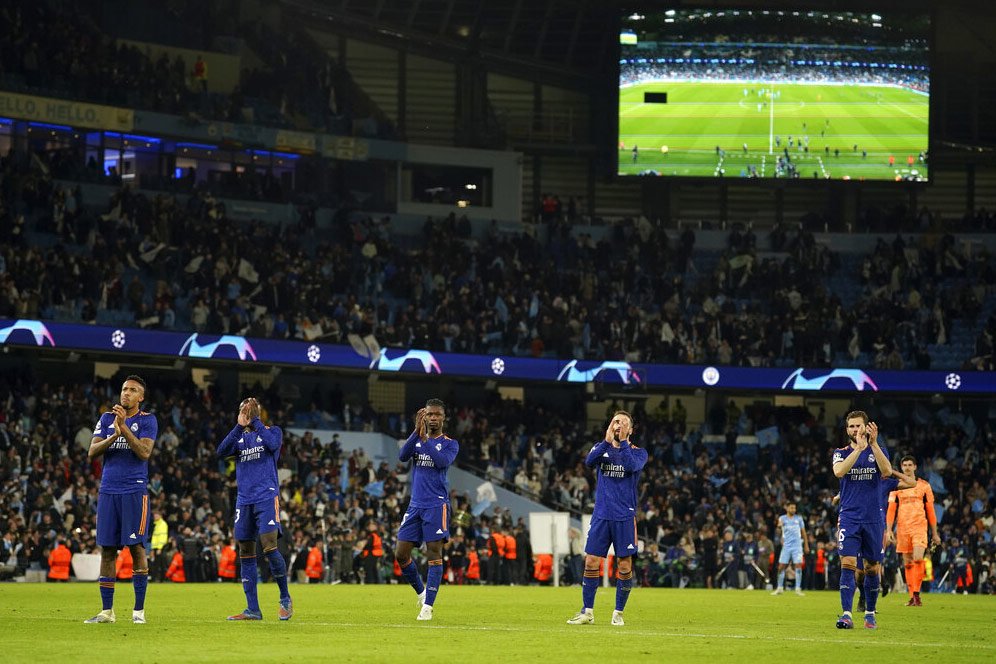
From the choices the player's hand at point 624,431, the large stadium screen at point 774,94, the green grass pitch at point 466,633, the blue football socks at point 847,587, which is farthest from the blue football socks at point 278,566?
the large stadium screen at point 774,94

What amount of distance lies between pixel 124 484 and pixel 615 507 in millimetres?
5657

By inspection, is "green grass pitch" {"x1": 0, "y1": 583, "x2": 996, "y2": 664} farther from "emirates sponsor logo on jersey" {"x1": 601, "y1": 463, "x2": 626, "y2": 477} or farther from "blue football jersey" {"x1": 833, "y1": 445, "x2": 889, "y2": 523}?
"emirates sponsor logo on jersey" {"x1": 601, "y1": 463, "x2": 626, "y2": 477}

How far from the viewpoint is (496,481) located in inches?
1884

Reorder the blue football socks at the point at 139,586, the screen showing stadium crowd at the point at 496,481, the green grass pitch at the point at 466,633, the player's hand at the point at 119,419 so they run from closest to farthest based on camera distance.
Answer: the green grass pitch at the point at 466,633
the player's hand at the point at 119,419
the blue football socks at the point at 139,586
the screen showing stadium crowd at the point at 496,481

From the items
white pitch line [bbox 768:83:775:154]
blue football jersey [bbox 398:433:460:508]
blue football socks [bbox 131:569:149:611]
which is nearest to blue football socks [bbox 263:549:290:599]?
blue football socks [bbox 131:569:149:611]

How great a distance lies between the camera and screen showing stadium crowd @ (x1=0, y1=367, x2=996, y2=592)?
37719 mm

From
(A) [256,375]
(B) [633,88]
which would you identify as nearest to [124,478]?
(A) [256,375]

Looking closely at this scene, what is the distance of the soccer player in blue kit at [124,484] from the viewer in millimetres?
16500

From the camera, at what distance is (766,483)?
159 feet

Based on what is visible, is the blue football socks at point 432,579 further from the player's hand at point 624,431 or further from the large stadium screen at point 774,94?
the large stadium screen at point 774,94

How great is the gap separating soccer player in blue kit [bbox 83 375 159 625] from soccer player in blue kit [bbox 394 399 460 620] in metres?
3.35

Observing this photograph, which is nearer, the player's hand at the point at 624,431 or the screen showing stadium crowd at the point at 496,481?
the player's hand at the point at 624,431

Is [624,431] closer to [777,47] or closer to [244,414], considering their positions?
[244,414]

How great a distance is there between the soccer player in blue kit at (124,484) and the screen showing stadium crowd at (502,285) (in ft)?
85.7
